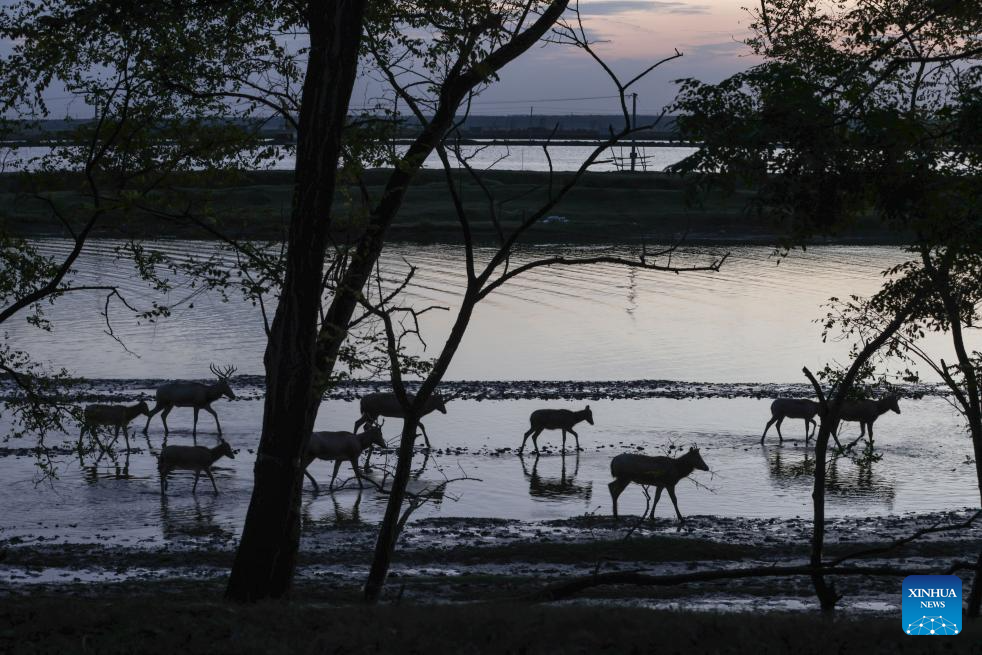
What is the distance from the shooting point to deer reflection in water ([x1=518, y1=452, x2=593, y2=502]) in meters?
23.3

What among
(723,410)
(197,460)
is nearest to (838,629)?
(197,460)

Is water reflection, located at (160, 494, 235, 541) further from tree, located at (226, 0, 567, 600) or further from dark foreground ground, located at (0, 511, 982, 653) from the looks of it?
tree, located at (226, 0, 567, 600)

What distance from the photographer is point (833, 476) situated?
25656 mm

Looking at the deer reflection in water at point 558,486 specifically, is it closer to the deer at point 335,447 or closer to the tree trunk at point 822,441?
the deer at point 335,447

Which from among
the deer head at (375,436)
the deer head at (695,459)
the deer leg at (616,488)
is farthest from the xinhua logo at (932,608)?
the deer head at (375,436)

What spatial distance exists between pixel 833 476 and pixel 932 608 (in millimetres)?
15046

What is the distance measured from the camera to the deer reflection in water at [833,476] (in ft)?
77.9

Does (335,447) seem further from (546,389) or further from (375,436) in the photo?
(546,389)

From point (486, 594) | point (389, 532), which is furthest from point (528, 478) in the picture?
point (389, 532)

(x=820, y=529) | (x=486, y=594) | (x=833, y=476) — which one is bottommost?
(x=833, y=476)

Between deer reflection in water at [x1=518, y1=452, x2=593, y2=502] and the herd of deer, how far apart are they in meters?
0.95

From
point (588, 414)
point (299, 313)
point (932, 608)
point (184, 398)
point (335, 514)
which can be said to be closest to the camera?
point (932, 608)

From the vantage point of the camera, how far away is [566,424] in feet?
87.7

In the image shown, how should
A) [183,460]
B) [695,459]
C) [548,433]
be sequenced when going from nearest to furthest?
[695,459] → [183,460] → [548,433]
